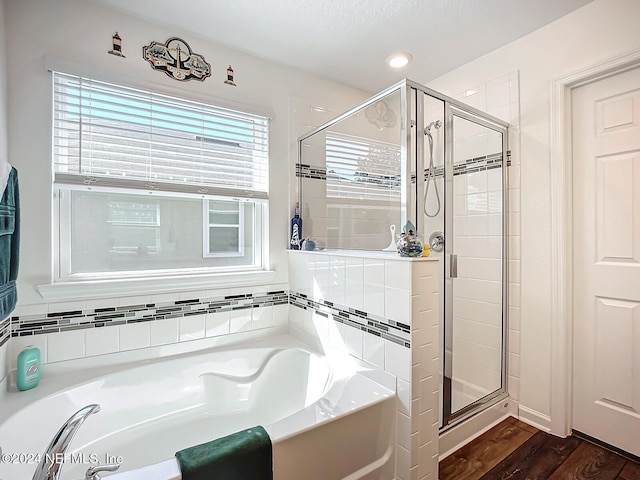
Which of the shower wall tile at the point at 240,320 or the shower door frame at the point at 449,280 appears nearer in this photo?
the shower door frame at the point at 449,280

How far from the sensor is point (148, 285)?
185 cm

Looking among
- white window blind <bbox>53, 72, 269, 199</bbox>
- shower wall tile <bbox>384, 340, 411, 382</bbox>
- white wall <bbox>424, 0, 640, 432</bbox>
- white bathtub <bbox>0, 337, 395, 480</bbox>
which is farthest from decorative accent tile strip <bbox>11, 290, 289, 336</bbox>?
white wall <bbox>424, 0, 640, 432</bbox>

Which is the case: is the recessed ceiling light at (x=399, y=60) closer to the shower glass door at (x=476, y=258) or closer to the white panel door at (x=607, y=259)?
the shower glass door at (x=476, y=258)

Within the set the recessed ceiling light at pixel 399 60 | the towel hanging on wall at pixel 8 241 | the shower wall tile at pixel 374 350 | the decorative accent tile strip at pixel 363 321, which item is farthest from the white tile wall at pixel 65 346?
the recessed ceiling light at pixel 399 60

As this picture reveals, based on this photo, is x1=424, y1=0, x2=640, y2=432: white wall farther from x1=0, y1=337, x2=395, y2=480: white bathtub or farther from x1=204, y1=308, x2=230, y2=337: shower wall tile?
x1=204, y1=308, x2=230, y2=337: shower wall tile

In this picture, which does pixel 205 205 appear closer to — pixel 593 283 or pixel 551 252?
pixel 551 252

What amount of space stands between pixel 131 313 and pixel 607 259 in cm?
272

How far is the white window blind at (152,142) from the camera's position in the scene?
1.69 metres

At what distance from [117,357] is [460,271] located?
207 cm

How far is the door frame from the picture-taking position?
1829mm

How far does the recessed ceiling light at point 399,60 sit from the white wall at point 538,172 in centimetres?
64

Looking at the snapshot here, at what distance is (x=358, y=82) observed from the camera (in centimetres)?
261

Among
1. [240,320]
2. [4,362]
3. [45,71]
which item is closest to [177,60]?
[45,71]

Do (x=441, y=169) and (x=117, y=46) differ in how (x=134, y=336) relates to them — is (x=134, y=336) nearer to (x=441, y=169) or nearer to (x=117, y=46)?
(x=117, y=46)
